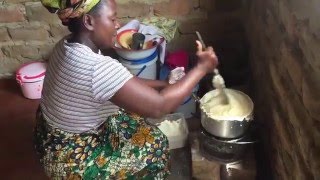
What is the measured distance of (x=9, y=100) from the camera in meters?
2.43

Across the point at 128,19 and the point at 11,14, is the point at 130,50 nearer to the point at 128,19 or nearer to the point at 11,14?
→ the point at 128,19

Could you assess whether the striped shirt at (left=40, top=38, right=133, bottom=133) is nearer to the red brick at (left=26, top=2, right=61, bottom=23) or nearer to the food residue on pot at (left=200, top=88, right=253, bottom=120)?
the food residue on pot at (left=200, top=88, right=253, bottom=120)

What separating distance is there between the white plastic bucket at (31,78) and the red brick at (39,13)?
0.26 metres

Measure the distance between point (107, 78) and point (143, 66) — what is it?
859 millimetres

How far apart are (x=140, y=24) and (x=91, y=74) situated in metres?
1.04

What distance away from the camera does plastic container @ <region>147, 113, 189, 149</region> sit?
200 centimetres

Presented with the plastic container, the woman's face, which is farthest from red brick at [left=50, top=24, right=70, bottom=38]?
the woman's face

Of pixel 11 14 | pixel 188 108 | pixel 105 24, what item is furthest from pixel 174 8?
pixel 105 24

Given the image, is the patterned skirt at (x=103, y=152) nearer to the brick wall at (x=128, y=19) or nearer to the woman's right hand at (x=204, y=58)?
the woman's right hand at (x=204, y=58)

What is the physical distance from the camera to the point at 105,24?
1373 mm

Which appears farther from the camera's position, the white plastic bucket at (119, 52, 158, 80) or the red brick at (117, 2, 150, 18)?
the red brick at (117, 2, 150, 18)

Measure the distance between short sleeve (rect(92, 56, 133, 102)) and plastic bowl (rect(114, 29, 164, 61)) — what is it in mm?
779

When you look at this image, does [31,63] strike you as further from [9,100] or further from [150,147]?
[150,147]

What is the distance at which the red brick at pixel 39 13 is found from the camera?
235 centimetres
